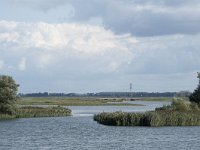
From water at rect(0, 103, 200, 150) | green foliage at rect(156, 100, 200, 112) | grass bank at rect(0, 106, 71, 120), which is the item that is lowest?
water at rect(0, 103, 200, 150)

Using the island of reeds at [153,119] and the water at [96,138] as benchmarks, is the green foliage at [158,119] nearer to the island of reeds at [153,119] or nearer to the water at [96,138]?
the island of reeds at [153,119]

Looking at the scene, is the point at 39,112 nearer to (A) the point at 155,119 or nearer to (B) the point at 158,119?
(A) the point at 155,119

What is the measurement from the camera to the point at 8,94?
95.5 meters

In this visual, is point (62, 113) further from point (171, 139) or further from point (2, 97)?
point (171, 139)

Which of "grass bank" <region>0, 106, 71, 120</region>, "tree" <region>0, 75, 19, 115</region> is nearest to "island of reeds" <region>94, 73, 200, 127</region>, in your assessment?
"tree" <region>0, 75, 19, 115</region>

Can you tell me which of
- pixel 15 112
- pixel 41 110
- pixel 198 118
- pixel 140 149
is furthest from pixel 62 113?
pixel 140 149

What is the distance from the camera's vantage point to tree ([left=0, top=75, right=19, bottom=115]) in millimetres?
95312

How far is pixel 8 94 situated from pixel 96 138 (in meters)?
38.0

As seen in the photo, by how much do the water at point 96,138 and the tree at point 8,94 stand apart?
18159 millimetres

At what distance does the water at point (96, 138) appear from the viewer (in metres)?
52.7

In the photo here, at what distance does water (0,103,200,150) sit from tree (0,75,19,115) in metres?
18.2

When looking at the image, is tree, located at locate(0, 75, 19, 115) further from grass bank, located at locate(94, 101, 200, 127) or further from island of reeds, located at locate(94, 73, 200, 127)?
grass bank, located at locate(94, 101, 200, 127)

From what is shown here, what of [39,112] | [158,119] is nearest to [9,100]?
[39,112]

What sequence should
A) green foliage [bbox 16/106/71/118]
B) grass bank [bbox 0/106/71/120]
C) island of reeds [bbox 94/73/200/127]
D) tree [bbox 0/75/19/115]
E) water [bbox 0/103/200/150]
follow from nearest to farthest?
1. water [bbox 0/103/200/150]
2. island of reeds [bbox 94/73/200/127]
3. tree [bbox 0/75/19/115]
4. grass bank [bbox 0/106/71/120]
5. green foliage [bbox 16/106/71/118]
